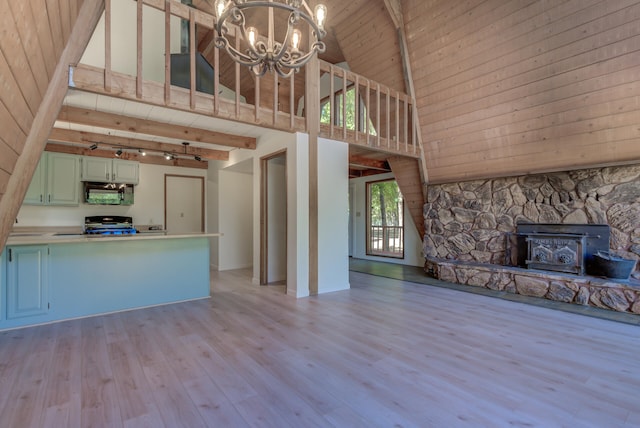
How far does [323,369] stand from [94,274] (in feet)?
9.81

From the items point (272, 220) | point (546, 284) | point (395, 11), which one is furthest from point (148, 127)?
point (546, 284)

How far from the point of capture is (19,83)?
4.61 feet

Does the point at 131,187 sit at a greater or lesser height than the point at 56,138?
lesser

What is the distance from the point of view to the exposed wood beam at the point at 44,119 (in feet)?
6.55

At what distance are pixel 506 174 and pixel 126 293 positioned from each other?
19.2ft

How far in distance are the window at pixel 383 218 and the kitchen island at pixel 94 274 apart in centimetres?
507

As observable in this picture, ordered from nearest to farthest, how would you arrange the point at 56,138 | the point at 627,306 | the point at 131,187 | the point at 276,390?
the point at 276,390, the point at 627,306, the point at 56,138, the point at 131,187

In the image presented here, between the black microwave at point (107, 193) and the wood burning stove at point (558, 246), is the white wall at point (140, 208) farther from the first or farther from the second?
the wood burning stove at point (558, 246)

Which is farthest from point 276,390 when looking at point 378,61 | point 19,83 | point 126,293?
point 378,61

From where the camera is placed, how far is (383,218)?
8359 millimetres

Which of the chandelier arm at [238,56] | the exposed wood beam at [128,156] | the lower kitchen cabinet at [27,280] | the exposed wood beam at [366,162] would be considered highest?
the chandelier arm at [238,56]

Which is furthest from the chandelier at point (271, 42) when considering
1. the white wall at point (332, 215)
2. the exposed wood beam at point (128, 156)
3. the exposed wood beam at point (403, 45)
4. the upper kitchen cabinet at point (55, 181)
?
the upper kitchen cabinet at point (55, 181)

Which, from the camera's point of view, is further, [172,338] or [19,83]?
[172,338]

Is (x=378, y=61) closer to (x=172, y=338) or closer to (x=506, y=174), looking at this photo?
(x=506, y=174)
